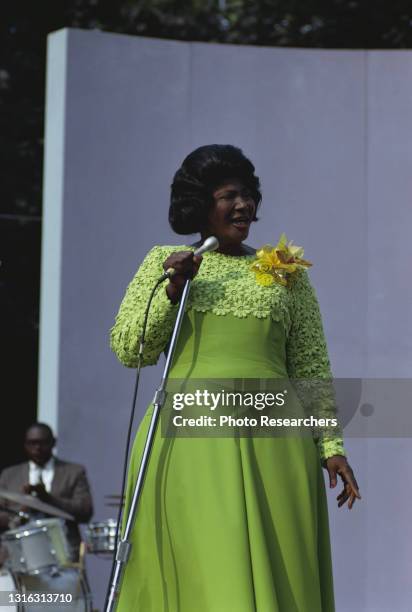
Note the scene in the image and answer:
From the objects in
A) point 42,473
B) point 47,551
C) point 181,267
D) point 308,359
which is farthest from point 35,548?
point 181,267

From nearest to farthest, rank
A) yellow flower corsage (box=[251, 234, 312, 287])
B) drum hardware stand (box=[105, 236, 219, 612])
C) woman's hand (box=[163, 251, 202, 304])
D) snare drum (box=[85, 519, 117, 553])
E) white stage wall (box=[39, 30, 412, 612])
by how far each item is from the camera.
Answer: drum hardware stand (box=[105, 236, 219, 612]) < woman's hand (box=[163, 251, 202, 304]) < yellow flower corsage (box=[251, 234, 312, 287]) < white stage wall (box=[39, 30, 412, 612]) < snare drum (box=[85, 519, 117, 553])

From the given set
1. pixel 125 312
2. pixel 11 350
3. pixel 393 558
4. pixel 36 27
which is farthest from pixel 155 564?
pixel 36 27

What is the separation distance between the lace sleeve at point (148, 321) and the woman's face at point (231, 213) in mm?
191

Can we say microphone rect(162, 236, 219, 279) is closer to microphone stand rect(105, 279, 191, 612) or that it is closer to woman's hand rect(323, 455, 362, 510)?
microphone stand rect(105, 279, 191, 612)

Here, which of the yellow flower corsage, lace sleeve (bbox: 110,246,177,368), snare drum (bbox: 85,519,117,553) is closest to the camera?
lace sleeve (bbox: 110,246,177,368)

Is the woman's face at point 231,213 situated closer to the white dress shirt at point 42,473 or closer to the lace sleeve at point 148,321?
the lace sleeve at point 148,321

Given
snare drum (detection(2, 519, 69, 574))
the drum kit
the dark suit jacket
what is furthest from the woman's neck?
the dark suit jacket

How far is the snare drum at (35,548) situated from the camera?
7.43m

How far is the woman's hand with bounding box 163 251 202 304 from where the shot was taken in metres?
3.71

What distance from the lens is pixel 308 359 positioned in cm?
407

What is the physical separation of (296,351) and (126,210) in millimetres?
3674

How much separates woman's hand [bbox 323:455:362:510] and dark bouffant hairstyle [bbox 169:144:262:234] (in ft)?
2.59

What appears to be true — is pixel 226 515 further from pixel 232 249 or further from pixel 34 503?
pixel 34 503

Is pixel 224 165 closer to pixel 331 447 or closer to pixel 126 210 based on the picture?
pixel 331 447
